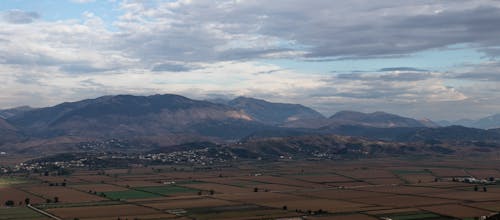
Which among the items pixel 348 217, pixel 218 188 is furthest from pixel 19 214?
pixel 218 188

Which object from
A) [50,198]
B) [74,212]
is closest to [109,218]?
[74,212]

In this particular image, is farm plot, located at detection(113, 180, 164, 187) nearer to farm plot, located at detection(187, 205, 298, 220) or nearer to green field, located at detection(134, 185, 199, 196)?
green field, located at detection(134, 185, 199, 196)

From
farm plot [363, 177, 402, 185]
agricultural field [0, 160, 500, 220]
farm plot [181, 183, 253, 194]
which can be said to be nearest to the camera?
agricultural field [0, 160, 500, 220]

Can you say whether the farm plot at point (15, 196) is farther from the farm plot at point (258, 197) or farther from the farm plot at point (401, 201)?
the farm plot at point (401, 201)

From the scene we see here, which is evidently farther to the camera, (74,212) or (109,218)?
(74,212)

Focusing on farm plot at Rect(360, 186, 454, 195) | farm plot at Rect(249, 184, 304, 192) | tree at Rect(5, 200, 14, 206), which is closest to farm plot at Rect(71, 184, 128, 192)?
tree at Rect(5, 200, 14, 206)

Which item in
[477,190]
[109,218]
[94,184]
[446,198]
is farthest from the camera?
[94,184]

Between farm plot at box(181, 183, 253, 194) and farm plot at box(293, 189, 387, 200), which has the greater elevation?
farm plot at box(181, 183, 253, 194)

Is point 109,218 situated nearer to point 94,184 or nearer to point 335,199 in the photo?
point 335,199

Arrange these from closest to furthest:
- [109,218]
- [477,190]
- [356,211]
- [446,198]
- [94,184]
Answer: [109,218] → [356,211] → [446,198] → [477,190] → [94,184]
